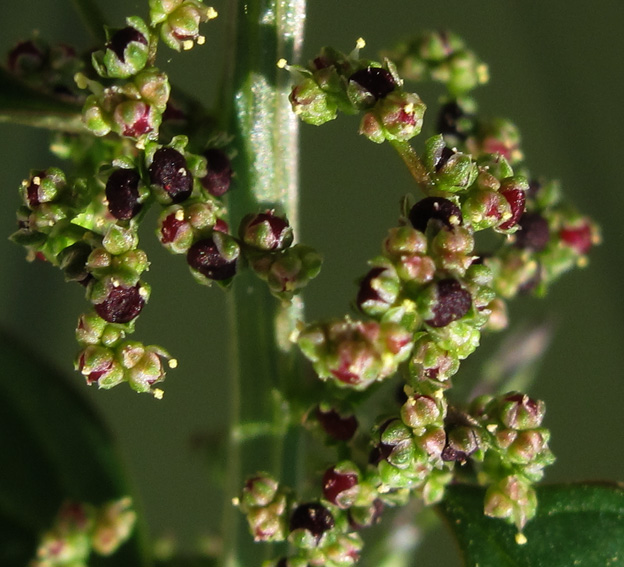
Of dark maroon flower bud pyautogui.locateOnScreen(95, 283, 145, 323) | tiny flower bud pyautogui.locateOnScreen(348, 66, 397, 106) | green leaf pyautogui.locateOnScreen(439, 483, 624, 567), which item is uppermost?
tiny flower bud pyautogui.locateOnScreen(348, 66, 397, 106)

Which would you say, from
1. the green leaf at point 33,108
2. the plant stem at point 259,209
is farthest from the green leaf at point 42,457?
the green leaf at point 33,108

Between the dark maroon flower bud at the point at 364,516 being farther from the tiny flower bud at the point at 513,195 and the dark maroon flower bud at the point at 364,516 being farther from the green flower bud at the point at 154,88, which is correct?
the green flower bud at the point at 154,88

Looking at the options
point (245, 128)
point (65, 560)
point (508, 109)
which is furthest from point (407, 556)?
point (508, 109)

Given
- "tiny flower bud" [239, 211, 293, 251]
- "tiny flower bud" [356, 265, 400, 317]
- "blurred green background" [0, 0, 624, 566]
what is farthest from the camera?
"blurred green background" [0, 0, 624, 566]

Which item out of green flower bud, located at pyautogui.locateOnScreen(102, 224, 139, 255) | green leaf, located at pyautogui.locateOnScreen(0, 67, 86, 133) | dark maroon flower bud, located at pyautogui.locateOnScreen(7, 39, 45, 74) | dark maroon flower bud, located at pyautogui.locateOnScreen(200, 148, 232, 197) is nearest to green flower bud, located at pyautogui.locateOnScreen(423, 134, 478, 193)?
dark maroon flower bud, located at pyautogui.locateOnScreen(200, 148, 232, 197)

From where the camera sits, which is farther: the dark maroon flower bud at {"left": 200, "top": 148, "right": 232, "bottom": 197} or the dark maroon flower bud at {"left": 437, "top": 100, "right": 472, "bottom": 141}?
the dark maroon flower bud at {"left": 437, "top": 100, "right": 472, "bottom": 141}

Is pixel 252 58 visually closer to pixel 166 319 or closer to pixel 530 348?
pixel 530 348

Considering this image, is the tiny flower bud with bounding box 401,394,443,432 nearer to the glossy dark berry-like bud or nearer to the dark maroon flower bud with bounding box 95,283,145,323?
the glossy dark berry-like bud
